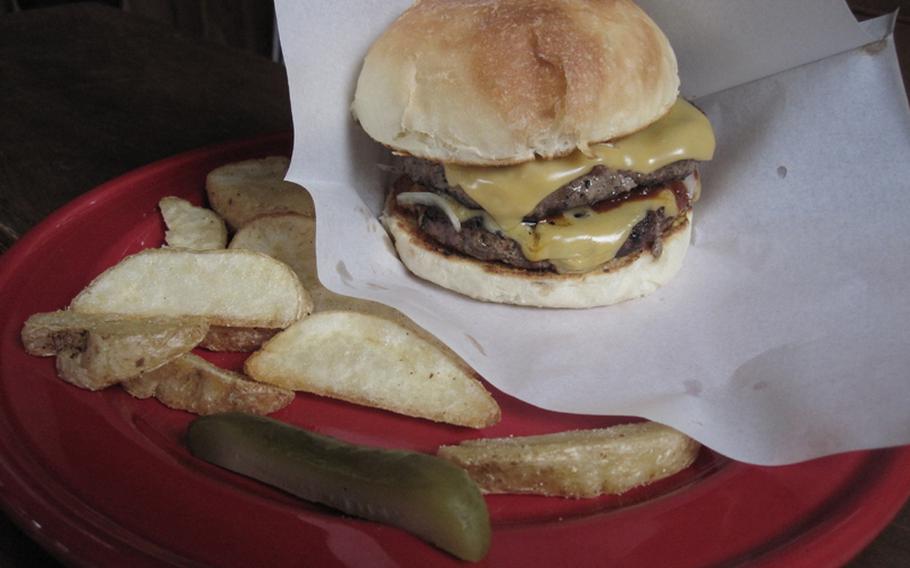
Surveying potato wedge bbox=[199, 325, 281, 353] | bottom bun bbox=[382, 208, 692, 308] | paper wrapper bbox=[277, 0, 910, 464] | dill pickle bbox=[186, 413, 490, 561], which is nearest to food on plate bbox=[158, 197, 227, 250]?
paper wrapper bbox=[277, 0, 910, 464]

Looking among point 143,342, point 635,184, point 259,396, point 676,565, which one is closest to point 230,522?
point 259,396

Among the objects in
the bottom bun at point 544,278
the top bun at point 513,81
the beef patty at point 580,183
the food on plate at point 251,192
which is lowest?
the bottom bun at point 544,278

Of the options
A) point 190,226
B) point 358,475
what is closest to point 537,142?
point 358,475

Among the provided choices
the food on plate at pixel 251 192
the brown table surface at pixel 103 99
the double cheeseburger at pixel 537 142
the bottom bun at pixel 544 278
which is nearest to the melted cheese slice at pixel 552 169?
the double cheeseburger at pixel 537 142

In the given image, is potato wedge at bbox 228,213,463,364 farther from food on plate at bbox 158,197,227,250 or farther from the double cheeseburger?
the double cheeseburger

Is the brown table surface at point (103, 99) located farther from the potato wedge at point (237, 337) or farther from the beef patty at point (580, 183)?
the beef patty at point (580, 183)

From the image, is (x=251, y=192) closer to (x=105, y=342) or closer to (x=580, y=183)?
(x=105, y=342)
